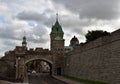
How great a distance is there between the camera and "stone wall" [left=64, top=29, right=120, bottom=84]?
2592cm

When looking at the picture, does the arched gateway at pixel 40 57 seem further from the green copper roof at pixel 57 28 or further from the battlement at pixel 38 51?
the green copper roof at pixel 57 28

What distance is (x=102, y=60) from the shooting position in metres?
30.8

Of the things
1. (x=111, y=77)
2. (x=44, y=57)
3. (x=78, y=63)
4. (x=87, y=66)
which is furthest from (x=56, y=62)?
(x=111, y=77)

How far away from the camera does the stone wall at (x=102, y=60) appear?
2592 cm

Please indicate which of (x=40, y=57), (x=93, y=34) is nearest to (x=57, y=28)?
(x=93, y=34)

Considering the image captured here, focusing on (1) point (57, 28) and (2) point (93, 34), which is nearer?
(2) point (93, 34)

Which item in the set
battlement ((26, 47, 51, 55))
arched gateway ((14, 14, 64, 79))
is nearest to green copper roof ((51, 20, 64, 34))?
arched gateway ((14, 14, 64, 79))

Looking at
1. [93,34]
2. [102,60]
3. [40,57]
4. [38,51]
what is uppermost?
[93,34]

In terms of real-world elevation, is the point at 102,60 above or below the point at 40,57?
below

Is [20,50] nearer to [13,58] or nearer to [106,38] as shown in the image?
[13,58]

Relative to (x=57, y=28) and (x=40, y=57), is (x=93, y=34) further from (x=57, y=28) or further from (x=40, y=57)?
(x=40, y=57)

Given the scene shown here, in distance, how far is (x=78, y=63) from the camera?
45656 millimetres

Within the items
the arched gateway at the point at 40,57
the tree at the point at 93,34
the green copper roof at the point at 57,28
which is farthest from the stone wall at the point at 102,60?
the green copper roof at the point at 57,28

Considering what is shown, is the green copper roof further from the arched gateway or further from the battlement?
the battlement
